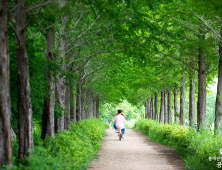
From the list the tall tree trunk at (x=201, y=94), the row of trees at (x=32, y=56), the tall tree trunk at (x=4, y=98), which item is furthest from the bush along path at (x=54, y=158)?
the tall tree trunk at (x=201, y=94)

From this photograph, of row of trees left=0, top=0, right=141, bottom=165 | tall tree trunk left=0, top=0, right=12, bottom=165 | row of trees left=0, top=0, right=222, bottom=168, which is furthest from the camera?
row of trees left=0, top=0, right=222, bottom=168

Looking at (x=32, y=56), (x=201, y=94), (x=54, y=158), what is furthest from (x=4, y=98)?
(x=201, y=94)

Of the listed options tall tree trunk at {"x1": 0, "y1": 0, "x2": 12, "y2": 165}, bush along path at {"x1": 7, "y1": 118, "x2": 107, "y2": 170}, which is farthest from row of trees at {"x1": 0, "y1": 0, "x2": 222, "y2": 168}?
bush along path at {"x1": 7, "y1": 118, "x2": 107, "y2": 170}

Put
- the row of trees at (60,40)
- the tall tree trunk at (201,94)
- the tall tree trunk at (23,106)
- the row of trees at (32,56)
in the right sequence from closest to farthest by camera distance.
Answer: the row of trees at (32,56) < the row of trees at (60,40) < the tall tree trunk at (23,106) < the tall tree trunk at (201,94)

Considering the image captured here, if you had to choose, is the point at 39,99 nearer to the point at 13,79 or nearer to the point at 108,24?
the point at 13,79

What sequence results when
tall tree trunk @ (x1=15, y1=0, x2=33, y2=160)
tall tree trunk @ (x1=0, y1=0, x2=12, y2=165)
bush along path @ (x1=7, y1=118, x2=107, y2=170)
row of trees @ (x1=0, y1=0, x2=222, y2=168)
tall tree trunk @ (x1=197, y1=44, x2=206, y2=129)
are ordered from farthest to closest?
tall tree trunk @ (x1=197, y1=44, x2=206, y2=129)
tall tree trunk @ (x1=15, y1=0, x2=33, y2=160)
row of trees @ (x1=0, y1=0, x2=222, y2=168)
tall tree trunk @ (x1=0, y1=0, x2=12, y2=165)
bush along path @ (x1=7, y1=118, x2=107, y2=170)

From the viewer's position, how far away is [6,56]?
5348 millimetres

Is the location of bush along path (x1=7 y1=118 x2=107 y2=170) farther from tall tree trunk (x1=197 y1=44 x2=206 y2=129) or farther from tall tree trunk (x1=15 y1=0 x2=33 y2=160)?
tall tree trunk (x1=197 y1=44 x2=206 y2=129)

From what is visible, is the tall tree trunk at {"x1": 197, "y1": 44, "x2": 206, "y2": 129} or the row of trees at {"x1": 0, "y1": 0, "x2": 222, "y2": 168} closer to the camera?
the row of trees at {"x1": 0, "y1": 0, "x2": 222, "y2": 168}

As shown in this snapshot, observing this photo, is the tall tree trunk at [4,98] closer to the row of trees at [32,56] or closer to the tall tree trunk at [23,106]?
the row of trees at [32,56]

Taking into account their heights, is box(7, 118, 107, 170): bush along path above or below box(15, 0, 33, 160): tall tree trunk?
below

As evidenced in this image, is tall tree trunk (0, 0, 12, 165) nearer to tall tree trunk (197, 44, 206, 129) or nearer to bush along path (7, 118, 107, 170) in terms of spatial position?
bush along path (7, 118, 107, 170)

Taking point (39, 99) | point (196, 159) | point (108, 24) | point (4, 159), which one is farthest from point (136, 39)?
point (4, 159)

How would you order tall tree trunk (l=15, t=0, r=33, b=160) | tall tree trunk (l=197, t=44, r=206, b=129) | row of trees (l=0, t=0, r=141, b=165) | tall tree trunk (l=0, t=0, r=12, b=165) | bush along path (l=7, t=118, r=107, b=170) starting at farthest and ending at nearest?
tall tree trunk (l=197, t=44, r=206, b=129), tall tree trunk (l=15, t=0, r=33, b=160), row of trees (l=0, t=0, r=141, b=165), tall tree trunk (l=0, t=0, r=12, b=165), bush along path (l=7, t=118, r=107, b=170)
